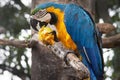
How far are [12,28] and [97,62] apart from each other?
5.94 feet

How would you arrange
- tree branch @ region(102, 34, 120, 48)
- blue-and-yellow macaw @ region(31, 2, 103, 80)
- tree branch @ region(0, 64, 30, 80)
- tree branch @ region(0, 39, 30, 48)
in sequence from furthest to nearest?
1. tree branch @ region(0, 64, 30, 80)
2. tree branch @ region(102, 34, 120, 48)
3. tree branch @ region(0, 39, 30, 48)
4. blue-and-yellow macaw @ region(31, 2, 103, 80)

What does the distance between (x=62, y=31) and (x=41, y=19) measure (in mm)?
155

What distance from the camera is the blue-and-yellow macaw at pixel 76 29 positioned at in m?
1.99

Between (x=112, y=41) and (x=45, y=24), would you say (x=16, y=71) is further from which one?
(x=45, y=24)

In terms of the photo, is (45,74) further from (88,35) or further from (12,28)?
(12,28)

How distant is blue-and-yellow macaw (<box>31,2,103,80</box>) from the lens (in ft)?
6.52

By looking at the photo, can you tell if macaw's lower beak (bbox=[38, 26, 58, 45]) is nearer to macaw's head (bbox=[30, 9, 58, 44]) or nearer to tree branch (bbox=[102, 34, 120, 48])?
macaw's head (bbox=[30, 9, 58, 44])

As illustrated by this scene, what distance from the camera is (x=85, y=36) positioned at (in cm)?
212

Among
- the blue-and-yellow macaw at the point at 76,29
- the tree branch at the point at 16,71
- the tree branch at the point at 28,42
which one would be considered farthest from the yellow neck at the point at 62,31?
the tree branch at the point at 16,71

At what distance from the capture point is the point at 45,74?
7.47ft

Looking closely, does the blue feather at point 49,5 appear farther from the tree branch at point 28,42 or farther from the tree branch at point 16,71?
the tree branch at point 16,71

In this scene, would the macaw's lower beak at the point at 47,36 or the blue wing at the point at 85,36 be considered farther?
the blue wing at the point at 85,36

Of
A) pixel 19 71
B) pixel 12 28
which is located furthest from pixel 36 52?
pixel 12 28

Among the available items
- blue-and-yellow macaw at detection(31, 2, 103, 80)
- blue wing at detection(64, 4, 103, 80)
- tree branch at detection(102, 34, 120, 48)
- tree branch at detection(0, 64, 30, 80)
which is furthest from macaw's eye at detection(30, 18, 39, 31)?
tree branch at detection(0, 64, 30, 80)
